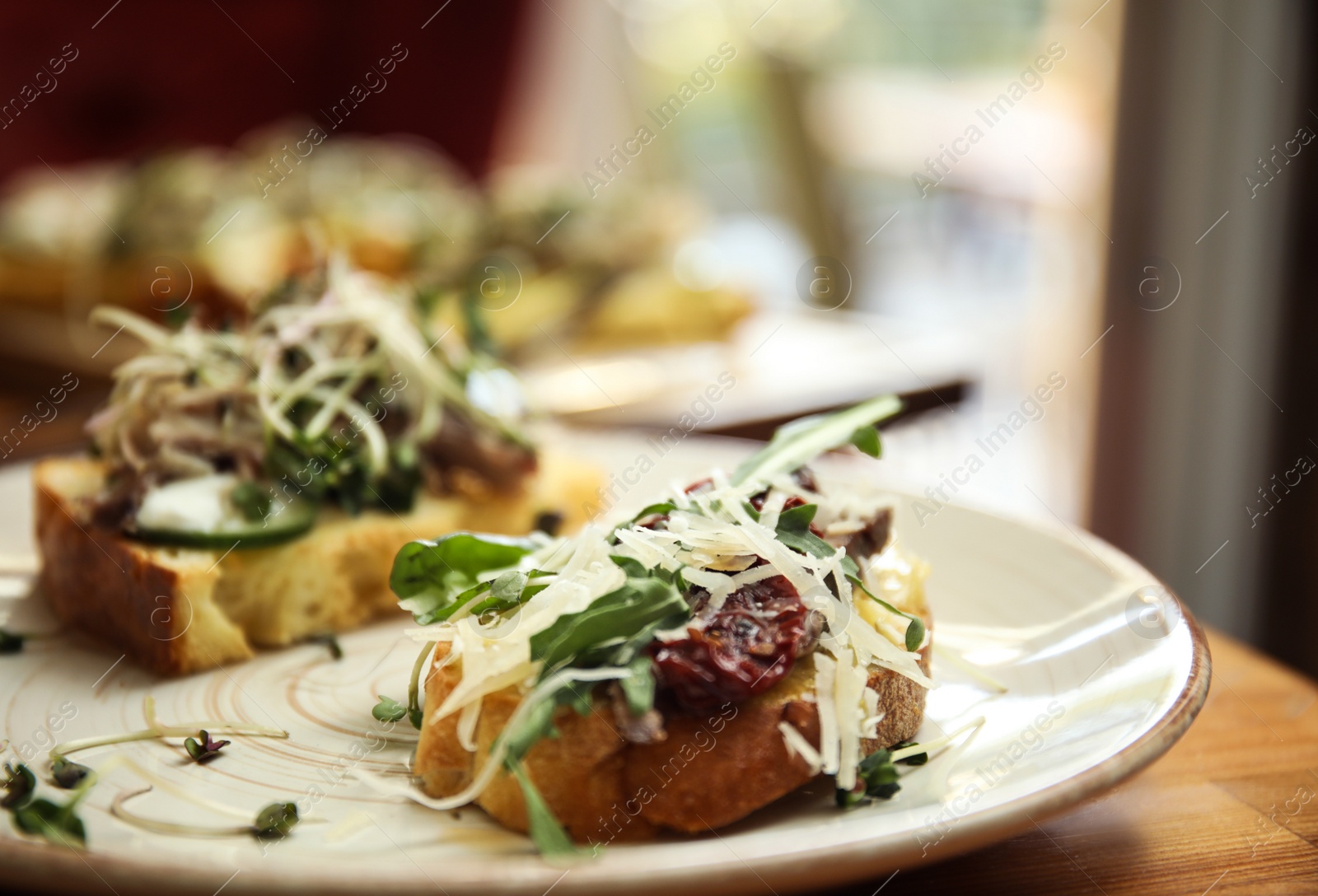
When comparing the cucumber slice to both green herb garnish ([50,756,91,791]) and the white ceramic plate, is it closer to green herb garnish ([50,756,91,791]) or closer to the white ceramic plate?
the white ceramic plate

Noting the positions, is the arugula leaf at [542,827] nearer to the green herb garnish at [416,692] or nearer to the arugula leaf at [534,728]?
the arugula leaf at [534,728]

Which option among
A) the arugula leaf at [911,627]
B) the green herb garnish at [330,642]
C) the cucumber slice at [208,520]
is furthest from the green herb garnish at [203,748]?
the arugula leaf at [911,627]

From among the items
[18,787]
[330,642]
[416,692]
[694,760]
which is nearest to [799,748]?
[694,760]

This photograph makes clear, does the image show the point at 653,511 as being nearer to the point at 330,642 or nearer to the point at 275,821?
the point at 275,821

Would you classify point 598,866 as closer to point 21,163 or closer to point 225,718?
point 225,718

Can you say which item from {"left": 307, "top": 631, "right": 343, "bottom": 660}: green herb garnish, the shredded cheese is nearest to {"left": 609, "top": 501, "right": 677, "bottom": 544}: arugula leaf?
the shredded cheese

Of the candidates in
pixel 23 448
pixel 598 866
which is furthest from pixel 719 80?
pixel 598 866
